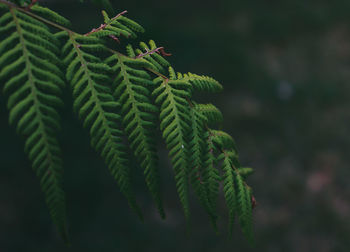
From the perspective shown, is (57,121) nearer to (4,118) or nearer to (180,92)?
(180,92)

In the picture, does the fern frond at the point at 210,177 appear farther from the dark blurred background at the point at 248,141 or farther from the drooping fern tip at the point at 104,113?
the dark blurred background at the point at 248,141

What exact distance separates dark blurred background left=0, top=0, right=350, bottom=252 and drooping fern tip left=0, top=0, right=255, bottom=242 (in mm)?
2619

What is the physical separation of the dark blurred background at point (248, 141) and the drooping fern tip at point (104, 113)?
2.62 metres

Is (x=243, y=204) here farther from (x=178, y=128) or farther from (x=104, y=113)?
(x=104, y=113)

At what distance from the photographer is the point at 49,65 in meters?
0.93

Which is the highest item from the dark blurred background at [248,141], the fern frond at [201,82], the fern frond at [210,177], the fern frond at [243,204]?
the fern frond at [201,82]

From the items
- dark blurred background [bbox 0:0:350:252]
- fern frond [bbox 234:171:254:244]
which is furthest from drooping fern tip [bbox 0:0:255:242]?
dark blurred background [bbox 0:0:350:252]

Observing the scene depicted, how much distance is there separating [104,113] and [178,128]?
0.75 ft

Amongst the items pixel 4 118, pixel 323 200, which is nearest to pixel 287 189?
pixel 323 200

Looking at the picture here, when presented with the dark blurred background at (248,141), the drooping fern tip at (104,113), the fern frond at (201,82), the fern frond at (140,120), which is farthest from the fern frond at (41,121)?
the dark blurred background at (248,141)

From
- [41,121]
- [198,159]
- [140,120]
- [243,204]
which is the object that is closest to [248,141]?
[243,204]

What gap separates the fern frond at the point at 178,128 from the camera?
105 cm

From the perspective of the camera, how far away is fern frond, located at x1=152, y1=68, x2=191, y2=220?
105 centimetres

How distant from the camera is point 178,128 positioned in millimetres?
1070
